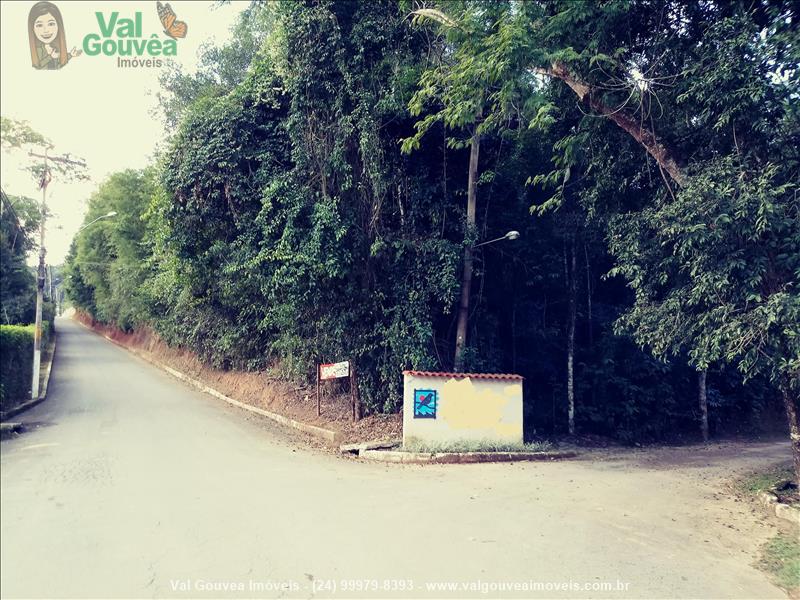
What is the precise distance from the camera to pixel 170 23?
5660mm

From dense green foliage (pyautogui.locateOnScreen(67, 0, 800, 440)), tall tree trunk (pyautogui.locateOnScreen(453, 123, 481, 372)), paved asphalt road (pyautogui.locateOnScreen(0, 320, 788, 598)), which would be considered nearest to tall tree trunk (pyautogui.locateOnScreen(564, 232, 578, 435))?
dense green foliage (pyautogui.locateOnScreen(67, 0, 800, 440))

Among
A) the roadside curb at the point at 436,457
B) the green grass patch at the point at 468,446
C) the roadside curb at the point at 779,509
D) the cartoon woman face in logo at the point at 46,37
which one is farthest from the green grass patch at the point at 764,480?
the cartoon woman face in logo at the point at 46,37

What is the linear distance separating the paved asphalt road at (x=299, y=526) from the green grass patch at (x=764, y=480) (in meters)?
0.94

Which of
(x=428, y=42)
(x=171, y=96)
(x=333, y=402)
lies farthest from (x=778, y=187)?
(x=171, y=96)

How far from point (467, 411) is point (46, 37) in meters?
8.68

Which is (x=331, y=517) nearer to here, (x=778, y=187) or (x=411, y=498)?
(x=411, y=498)

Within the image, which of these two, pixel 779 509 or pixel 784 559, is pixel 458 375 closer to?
pixel 779 509

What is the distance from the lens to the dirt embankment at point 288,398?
11023 millimetres

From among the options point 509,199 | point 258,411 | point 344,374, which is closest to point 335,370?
point 344,374

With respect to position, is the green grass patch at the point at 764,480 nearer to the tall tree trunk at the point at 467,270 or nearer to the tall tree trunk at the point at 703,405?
the tall tree trunk at the point at 703,405

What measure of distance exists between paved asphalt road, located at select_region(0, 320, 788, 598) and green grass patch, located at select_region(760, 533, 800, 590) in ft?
0.55

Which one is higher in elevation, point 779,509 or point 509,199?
point 509,199

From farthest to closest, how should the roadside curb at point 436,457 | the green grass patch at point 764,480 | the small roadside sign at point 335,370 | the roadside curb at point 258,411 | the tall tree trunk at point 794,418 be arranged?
the roadside curb at point 258,411, the small roadside sign at point 335,370, the roadside curb at point 436,457, the green grass patch at point 764,480, the tall tree trunk at point 794,418

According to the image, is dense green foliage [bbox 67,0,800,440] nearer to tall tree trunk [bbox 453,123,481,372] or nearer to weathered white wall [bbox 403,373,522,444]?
tall tree trunk [bbox 453,123,481,372]
